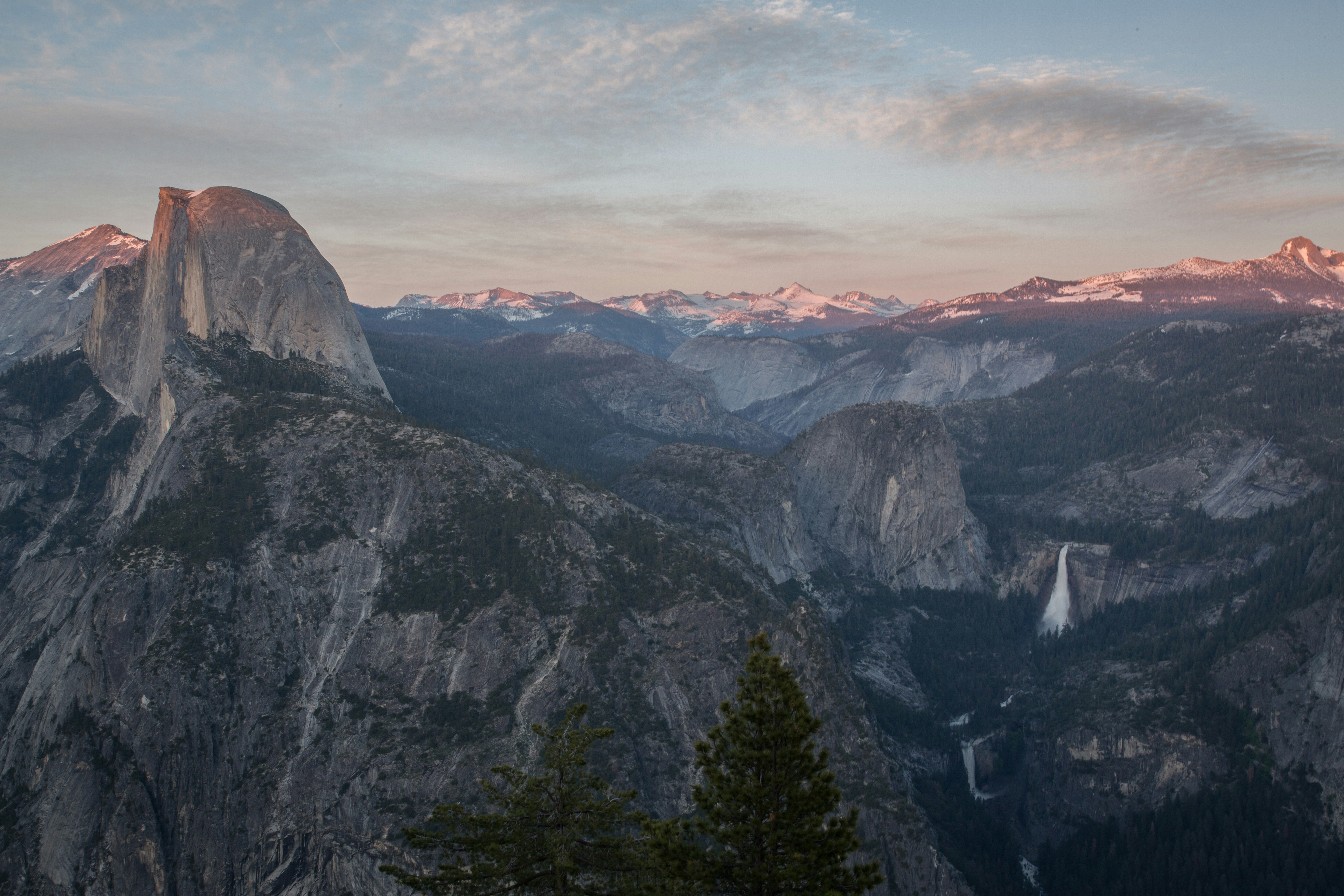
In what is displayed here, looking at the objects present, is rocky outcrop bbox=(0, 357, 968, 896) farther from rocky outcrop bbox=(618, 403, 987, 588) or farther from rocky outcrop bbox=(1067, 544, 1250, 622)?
rocky outcrop bbox=(1067, 544, 1250, 622)

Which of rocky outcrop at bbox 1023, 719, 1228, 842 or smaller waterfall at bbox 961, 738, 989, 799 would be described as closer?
rocky outcrop at bbox 1023, 719, 1228, 842

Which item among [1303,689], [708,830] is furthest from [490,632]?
[1303,689]

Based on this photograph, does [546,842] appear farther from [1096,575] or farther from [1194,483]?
[1194,483]

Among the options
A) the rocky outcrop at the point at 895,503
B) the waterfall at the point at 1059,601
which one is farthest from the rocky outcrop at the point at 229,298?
the waterfall at the point at 1059,601

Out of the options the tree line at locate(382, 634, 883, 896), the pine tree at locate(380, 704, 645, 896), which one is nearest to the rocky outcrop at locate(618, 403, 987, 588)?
the pine tree at locate(380, 704, 645, 896)

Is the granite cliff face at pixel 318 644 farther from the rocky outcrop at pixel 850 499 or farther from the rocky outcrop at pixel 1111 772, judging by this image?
the rocky outcrop at pixel 850 499

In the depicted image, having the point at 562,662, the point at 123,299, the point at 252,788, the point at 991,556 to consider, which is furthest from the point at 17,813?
the point at 991,556

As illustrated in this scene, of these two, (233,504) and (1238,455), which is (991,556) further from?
(233,504)
